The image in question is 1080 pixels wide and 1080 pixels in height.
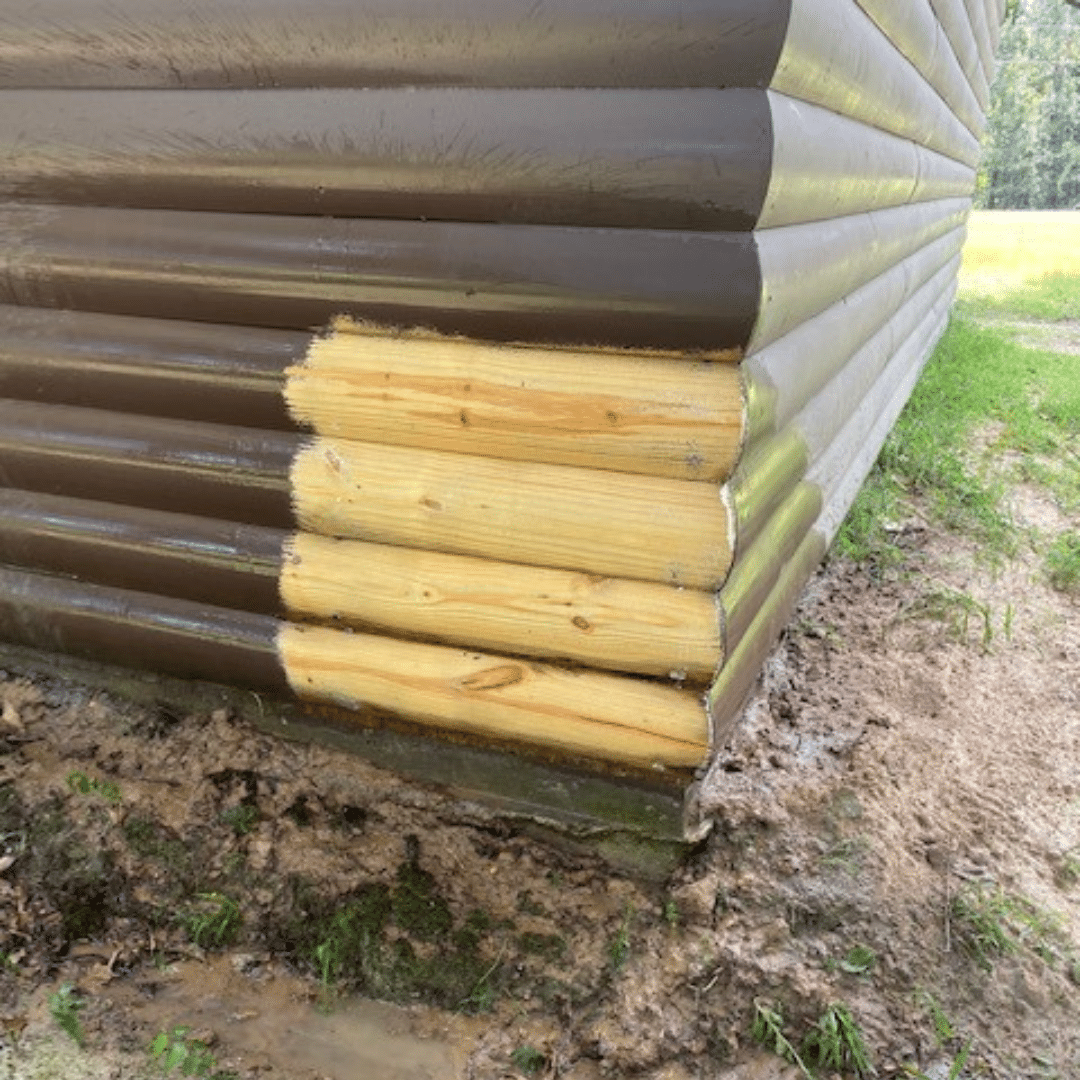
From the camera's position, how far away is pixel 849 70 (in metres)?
2.74

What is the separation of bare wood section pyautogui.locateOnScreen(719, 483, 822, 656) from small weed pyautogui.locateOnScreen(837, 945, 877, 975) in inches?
31.1

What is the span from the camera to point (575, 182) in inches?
84.0

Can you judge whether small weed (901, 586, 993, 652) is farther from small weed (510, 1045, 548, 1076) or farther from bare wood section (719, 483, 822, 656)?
small weed (510, 1045, 548, 1076)

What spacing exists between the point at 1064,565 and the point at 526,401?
3.46 metres

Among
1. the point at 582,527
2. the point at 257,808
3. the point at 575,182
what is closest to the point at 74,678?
the point at 257,808

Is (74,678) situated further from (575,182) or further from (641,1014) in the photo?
(575,182)

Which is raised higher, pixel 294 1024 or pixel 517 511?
pixel 517 511

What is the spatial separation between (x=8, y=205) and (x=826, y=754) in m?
2.91

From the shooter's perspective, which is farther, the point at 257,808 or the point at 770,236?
the point at 257,808

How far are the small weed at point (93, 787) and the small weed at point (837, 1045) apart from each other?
76.8 inches

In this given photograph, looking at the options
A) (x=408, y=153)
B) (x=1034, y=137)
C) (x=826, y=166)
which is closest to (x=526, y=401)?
(x=408, y=153)

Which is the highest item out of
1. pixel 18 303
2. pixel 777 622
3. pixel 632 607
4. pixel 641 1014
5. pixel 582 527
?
pixel 18 303

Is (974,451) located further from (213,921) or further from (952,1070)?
(213,921)

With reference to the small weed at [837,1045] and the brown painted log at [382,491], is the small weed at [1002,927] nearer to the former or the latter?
the small weed at [837,1045]
